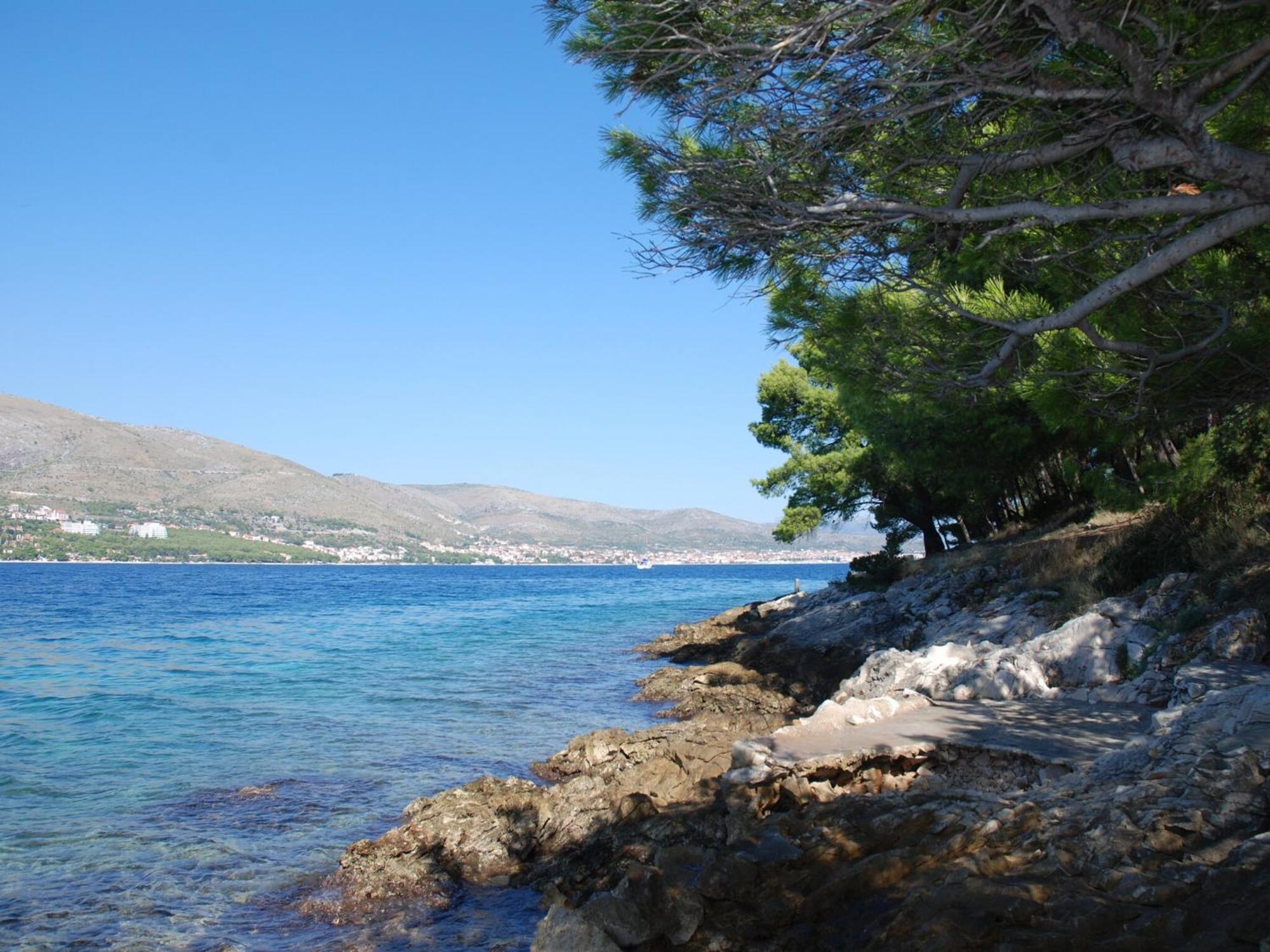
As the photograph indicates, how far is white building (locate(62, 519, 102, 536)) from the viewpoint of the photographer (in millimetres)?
114062

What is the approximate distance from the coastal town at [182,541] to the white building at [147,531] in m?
0.15

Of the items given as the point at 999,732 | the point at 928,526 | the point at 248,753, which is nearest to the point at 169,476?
the point at 928,526

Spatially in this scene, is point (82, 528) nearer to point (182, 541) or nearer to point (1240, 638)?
point (182, 541)

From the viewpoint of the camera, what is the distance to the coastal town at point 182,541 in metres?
109

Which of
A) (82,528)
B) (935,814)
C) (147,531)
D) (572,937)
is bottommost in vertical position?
(572,937)

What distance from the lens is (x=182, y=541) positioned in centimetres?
12000

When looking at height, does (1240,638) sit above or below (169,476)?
below

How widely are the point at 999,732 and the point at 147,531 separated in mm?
127808

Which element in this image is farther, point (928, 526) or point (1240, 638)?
point (928, 526)

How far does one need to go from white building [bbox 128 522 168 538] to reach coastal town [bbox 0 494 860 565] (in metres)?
0.15

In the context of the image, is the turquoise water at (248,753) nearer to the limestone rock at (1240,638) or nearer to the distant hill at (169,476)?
the limestone rock at (1240,638)

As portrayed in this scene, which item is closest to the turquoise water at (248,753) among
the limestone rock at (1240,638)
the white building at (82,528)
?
the limestone rock at (1240,638)

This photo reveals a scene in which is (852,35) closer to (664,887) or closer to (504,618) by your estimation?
(664,887)

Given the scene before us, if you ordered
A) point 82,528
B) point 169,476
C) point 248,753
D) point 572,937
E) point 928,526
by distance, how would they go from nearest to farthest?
point 572,937 < point 248,753 < point 928,526 < point 82,528 < point 169,476
